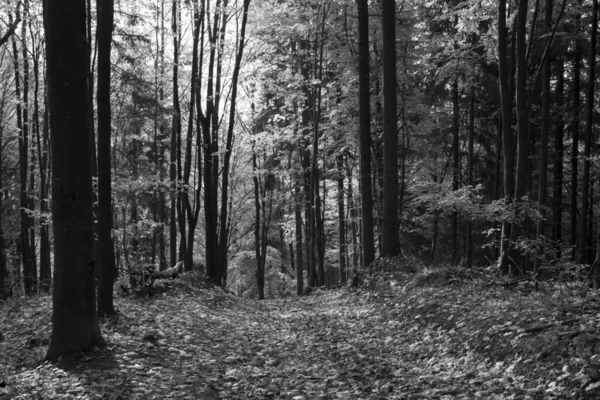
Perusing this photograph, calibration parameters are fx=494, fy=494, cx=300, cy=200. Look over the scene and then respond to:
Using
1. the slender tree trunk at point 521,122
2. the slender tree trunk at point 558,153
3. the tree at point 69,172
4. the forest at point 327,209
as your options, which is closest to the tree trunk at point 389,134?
the forest at point 327,209

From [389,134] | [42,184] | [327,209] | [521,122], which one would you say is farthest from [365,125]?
[327,209]

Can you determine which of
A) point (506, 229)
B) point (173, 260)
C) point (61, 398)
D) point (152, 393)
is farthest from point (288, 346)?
point (173, 260)

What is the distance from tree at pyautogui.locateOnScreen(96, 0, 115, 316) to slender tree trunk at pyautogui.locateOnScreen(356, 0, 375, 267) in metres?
8.01

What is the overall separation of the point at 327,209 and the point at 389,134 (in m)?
17.4

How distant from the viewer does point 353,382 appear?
19.4 feet

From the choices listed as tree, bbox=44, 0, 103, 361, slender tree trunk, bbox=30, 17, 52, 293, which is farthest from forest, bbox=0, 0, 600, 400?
slender tree trunk, bbox=30, 17, 52, 293

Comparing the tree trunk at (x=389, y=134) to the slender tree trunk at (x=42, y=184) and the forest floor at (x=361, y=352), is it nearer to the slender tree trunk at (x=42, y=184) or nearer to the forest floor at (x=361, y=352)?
the forest floor at (x=361, y=352)

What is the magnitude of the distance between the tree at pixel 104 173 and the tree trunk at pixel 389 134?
24.0 feet

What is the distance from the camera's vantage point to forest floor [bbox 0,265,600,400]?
504 cm

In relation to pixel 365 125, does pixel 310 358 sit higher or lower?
lower

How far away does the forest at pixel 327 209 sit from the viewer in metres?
5.97

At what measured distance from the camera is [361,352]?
24.2 feet

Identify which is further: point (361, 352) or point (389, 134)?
point (389, 134)

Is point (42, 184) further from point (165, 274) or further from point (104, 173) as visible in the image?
point (104, 173)
